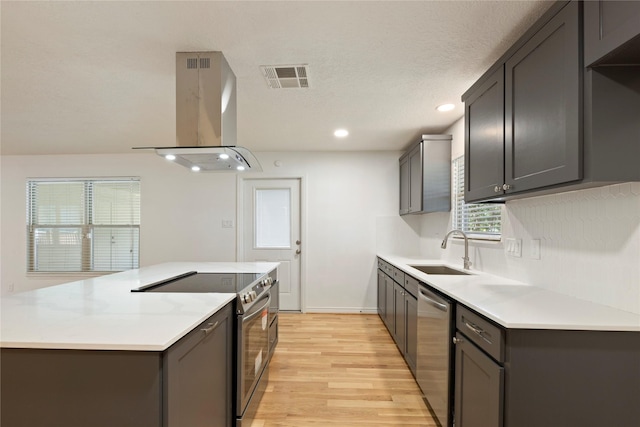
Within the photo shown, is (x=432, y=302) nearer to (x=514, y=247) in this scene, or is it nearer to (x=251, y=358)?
(x=514, y=247)

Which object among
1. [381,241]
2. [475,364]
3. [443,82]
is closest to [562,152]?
[475,364]

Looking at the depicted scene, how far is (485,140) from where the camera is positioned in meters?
1.90

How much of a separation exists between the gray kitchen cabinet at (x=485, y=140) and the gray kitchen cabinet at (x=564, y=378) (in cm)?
85

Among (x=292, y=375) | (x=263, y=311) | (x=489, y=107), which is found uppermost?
(x=489, y=107)

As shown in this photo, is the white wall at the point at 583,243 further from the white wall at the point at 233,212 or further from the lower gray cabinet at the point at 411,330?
the white wall at the point at 233,212

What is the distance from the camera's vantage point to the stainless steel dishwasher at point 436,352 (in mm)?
1754

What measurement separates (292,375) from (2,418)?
6.25 ft

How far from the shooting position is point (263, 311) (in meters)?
2.27

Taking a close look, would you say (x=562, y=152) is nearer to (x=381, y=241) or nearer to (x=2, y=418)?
(x=2, y=418)

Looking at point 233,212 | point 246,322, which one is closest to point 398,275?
point 246,322

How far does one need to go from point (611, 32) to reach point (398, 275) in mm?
2394

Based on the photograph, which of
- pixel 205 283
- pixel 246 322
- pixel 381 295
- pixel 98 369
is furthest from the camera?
pixel 381 295

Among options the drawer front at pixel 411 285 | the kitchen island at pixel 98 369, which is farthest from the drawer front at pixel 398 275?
the kitchen island at pixel 98 369

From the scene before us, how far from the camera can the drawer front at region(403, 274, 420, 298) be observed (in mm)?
2402
